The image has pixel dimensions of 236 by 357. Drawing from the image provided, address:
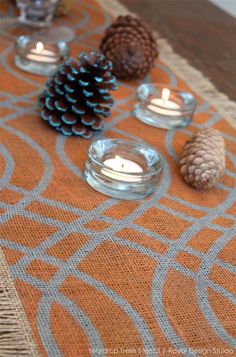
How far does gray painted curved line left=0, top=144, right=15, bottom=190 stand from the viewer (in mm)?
→ 581

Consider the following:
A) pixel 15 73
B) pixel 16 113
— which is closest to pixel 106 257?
pixel 16 113

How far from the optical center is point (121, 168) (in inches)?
24.1

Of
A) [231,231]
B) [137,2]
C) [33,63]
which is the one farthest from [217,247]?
[137,2]

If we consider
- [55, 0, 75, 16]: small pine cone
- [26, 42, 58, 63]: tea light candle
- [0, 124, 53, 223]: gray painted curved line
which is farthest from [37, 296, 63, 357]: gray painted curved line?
[55, 0, 75, 16]: small pine cone

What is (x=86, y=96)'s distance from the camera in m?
0.69

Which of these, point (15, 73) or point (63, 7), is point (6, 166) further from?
point (63, 7)

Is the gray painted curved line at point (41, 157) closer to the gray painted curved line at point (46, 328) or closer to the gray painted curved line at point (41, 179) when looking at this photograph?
the gray painted curved line at point (41, 179)

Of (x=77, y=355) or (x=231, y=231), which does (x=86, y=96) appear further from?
(x=77, y=355)

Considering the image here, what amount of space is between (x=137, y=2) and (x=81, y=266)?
88cm

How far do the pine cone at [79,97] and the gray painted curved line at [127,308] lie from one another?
255mm

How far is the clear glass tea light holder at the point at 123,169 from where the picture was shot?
0.59 meters

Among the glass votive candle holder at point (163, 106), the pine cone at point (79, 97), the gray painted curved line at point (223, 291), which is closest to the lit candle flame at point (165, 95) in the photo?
the glass votive candle holder at point (163, 106)

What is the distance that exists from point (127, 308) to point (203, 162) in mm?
227

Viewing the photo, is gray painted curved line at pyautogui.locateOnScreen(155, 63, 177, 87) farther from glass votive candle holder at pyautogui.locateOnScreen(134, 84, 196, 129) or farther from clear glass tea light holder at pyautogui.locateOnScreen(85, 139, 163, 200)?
clear glass tea light holder at pyautogui.locateOnScreen(85, 139, 163, 200)
